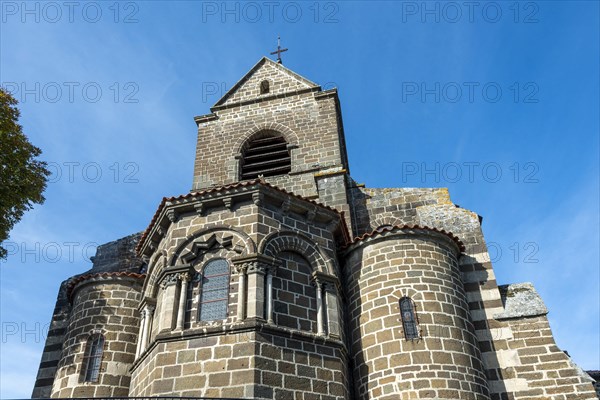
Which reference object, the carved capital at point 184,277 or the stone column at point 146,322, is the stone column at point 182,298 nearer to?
the carved capital at point 184,277

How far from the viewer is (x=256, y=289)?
33.0ft

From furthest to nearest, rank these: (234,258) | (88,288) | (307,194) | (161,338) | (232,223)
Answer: (307,194) < (88,288) < (232,223) < (234,258) < (161,338)

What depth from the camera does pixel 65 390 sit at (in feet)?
38.7

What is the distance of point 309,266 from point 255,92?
1186cm

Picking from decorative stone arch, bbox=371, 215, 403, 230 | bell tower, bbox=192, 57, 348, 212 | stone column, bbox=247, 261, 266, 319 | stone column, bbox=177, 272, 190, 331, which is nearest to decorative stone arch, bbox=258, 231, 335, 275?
stone column, bbox=247, 261, 266, 319

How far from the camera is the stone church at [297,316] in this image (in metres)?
9.62

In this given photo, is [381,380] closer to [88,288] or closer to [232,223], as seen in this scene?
[232,223]

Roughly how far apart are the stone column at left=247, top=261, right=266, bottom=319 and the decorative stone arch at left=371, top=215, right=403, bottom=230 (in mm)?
5649

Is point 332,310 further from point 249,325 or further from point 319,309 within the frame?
point 249,325

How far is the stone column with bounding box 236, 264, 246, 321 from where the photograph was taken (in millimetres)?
9836

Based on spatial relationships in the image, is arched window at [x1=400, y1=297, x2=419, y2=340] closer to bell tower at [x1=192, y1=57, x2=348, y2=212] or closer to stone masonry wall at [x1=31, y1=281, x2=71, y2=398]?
bell tower at [x1=192, y1=57, x2=348, y2=212]

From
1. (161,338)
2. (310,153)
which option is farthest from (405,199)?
(161,338)

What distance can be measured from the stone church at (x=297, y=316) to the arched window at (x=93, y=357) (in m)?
0.03

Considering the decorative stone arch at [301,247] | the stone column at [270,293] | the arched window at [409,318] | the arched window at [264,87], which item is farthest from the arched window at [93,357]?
the arched window at [264,87]
